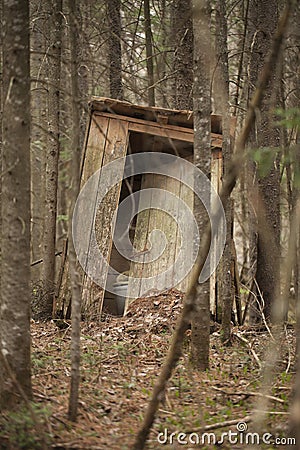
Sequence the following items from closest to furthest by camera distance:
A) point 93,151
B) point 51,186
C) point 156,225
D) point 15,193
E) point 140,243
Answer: point 15,193 → point 93,151 → point 51,186 → point 156,225 → point 140,243

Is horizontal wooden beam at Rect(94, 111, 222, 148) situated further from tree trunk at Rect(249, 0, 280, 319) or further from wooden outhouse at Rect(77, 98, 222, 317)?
tree trunk at Rect(249, 0, 280, 319)

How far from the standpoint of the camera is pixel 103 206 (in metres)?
8.52

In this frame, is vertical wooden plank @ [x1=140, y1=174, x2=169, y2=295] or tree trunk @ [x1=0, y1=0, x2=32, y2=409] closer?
tree trunk @ [x1=0, y1=0, x2=32, y2=409]

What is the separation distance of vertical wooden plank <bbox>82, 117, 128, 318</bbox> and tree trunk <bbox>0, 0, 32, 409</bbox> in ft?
12.2

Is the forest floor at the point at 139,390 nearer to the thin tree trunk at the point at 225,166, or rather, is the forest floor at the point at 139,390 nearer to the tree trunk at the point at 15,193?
the thin tree trunk at the point at 225,166

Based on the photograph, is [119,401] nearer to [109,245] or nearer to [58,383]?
[58,383]

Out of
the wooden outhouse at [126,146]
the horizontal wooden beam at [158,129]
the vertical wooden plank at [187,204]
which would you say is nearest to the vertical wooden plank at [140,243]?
the wooden outhouse at [126,146]

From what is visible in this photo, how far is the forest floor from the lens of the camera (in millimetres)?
4180

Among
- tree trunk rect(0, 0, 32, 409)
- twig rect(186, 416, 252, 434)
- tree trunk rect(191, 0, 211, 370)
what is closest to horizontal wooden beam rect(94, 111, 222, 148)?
tree trunk rect(191, 0, 211, 370)

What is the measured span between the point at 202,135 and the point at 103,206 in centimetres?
304

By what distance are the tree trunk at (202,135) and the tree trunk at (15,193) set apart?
6.29 feet

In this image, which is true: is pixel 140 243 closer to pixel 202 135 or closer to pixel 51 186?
pixel 51 186

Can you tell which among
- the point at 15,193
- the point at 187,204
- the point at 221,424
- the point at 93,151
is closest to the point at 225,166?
the point at 187,204

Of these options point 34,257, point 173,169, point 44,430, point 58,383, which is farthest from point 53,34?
point 34,257
